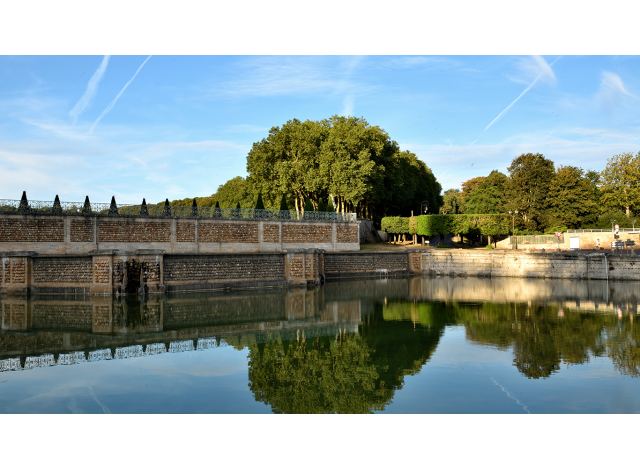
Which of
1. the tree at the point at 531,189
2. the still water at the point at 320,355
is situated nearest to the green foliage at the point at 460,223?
the tree at the point at 531,189

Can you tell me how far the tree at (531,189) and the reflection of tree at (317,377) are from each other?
41.2 metres

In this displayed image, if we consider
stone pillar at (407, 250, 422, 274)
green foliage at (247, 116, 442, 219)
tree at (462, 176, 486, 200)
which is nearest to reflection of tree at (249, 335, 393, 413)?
stone pillar at (407, 250, 422, 274)

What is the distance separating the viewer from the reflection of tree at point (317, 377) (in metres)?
8.95

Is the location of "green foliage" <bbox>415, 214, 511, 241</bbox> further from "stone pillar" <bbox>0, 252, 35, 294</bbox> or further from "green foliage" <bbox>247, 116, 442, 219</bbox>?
"stone pillar" <bbox>0, 252, 35, 294</bbox>

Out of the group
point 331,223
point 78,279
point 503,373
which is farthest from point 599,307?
point 78,279

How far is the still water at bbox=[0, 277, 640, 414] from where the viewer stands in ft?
29.7

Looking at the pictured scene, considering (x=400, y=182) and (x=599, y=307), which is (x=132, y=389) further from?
(x=400, y=182)

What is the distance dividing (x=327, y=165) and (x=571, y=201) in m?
25.2

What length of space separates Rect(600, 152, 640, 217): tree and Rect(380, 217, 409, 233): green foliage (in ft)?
66.1

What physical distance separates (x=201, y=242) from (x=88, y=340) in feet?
56.6

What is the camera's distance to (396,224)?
5025 centimetres

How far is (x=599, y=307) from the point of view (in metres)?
20.9

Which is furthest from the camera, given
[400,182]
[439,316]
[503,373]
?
[400,182]

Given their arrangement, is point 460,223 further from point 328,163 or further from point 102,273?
point 102,273
